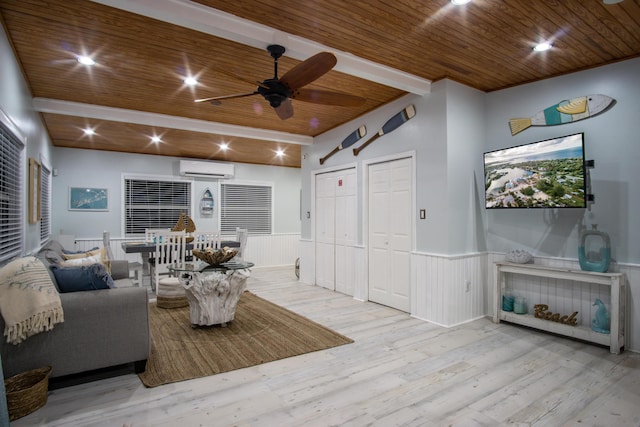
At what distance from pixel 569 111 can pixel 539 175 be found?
79cm

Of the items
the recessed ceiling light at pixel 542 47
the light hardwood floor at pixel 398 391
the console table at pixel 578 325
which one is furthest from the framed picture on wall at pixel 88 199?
the recessed ceiling light at pixel 542 47

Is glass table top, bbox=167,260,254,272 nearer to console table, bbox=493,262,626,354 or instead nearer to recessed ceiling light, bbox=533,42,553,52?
console table, bbox=493,262,626,354

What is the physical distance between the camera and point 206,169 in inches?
309

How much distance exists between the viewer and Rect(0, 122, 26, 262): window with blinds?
281cm

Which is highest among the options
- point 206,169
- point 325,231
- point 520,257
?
point 206,169

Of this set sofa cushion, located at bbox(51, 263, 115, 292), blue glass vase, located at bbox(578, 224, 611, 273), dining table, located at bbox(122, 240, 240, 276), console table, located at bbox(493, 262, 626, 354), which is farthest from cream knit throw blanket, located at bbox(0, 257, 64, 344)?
blue glass vase, located at bbox(578, 224, 611, 273)

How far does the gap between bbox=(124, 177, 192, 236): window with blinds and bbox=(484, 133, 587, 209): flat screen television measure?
638 centimetres

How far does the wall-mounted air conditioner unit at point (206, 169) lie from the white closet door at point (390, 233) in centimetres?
419

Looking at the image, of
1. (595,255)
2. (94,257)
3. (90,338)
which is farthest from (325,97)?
(94,257)

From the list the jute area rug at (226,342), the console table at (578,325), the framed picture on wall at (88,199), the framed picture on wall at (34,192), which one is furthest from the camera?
the framed picture on wall at (88,199)

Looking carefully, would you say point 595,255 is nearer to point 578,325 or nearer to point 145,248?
point 578,325

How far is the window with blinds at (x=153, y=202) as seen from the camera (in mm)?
7402

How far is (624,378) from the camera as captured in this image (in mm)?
2633

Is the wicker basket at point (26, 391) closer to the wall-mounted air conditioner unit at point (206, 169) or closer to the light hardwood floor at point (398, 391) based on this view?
the light hardwood floor at point (398, 391)
